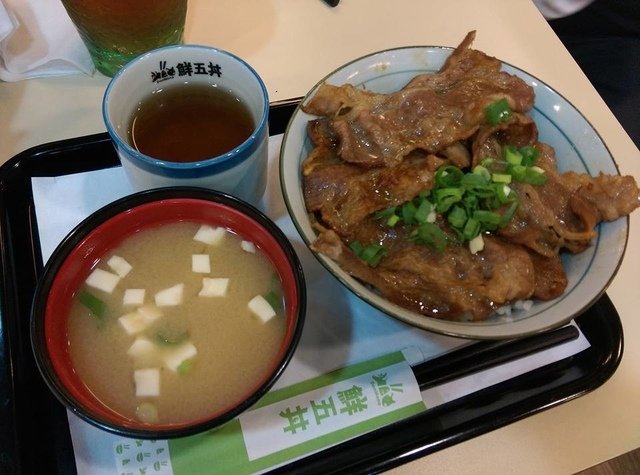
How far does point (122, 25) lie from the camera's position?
1.63m

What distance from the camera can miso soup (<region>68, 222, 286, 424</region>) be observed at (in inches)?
45.7

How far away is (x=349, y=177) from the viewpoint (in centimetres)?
141

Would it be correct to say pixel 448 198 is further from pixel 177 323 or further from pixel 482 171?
pixel 177 323

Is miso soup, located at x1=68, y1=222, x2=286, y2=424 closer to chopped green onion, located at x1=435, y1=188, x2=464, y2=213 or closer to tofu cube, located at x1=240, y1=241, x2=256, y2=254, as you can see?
tofu cube, located at x1=240, y1=241, x2=256, y2=254

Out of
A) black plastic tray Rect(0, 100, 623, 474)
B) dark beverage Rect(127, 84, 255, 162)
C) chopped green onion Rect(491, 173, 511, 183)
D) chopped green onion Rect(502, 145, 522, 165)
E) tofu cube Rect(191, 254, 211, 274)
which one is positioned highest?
chopped green onion Rect(502, 145, 522, 165)

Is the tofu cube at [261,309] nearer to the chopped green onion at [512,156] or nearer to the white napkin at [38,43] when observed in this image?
the chopped green onion at [512,156]

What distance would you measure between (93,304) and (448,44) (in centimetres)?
161

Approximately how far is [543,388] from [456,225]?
0.50m

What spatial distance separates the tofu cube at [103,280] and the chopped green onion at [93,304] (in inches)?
1.0

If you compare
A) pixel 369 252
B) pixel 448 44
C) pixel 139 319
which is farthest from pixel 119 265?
pixel 448 44

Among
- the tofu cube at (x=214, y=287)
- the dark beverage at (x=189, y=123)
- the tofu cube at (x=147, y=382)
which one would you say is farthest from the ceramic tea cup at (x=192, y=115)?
the tofu cube at (x=147, y=382)

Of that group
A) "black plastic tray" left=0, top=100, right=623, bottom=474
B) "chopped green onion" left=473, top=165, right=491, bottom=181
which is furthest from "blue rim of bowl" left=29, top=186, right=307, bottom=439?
"chopped green onion" left=473, top=165, right=491, bottom=181

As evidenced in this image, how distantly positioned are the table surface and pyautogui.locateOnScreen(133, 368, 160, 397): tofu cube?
1.97 feet

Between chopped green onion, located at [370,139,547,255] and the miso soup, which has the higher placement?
chopped green onion, located at [370,139,547,255]
